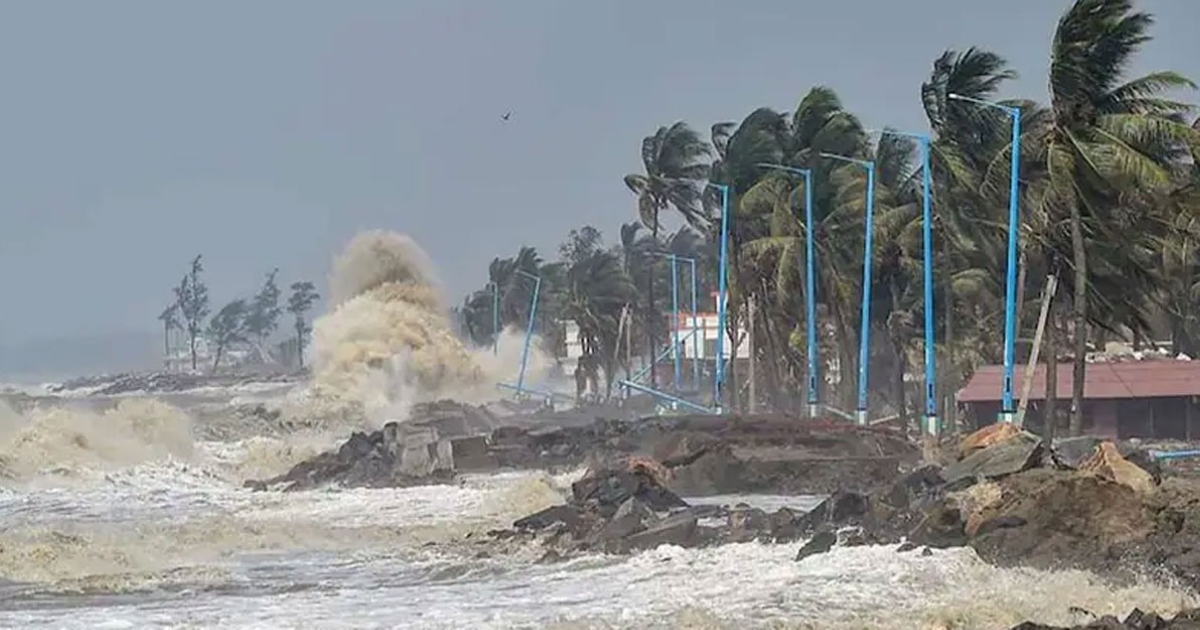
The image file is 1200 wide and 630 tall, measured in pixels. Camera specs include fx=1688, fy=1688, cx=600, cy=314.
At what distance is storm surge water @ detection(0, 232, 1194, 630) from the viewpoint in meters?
16.3

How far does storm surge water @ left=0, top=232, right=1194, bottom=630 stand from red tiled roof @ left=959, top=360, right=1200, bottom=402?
42.2 feet

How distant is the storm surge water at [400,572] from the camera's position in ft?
53.4

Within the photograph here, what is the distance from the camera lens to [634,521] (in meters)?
22.9

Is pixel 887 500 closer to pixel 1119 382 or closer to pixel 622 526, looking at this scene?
pixel 622 526

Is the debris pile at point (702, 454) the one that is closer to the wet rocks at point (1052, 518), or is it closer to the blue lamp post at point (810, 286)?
the blue lamp post at point (810, 286)

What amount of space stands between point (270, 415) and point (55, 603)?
58.3 metres

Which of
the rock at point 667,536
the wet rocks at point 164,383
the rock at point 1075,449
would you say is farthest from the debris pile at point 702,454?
the wet rocks at point 164,383

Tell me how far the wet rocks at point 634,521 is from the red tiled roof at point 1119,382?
17.6 metres

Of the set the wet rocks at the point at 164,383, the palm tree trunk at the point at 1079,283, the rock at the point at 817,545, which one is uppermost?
the palm tree trunk at the point at 1079,283

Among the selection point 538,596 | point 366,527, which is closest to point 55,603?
point 538,596

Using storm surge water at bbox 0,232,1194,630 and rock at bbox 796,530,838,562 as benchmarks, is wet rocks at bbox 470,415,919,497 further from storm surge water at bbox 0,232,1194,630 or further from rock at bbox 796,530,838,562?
rock at bbox 796,530,838,562

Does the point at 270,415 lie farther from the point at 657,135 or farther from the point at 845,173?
the point at 845,173

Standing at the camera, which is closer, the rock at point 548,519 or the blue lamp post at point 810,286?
the rock at point 548,519

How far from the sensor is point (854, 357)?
53.4 meters
